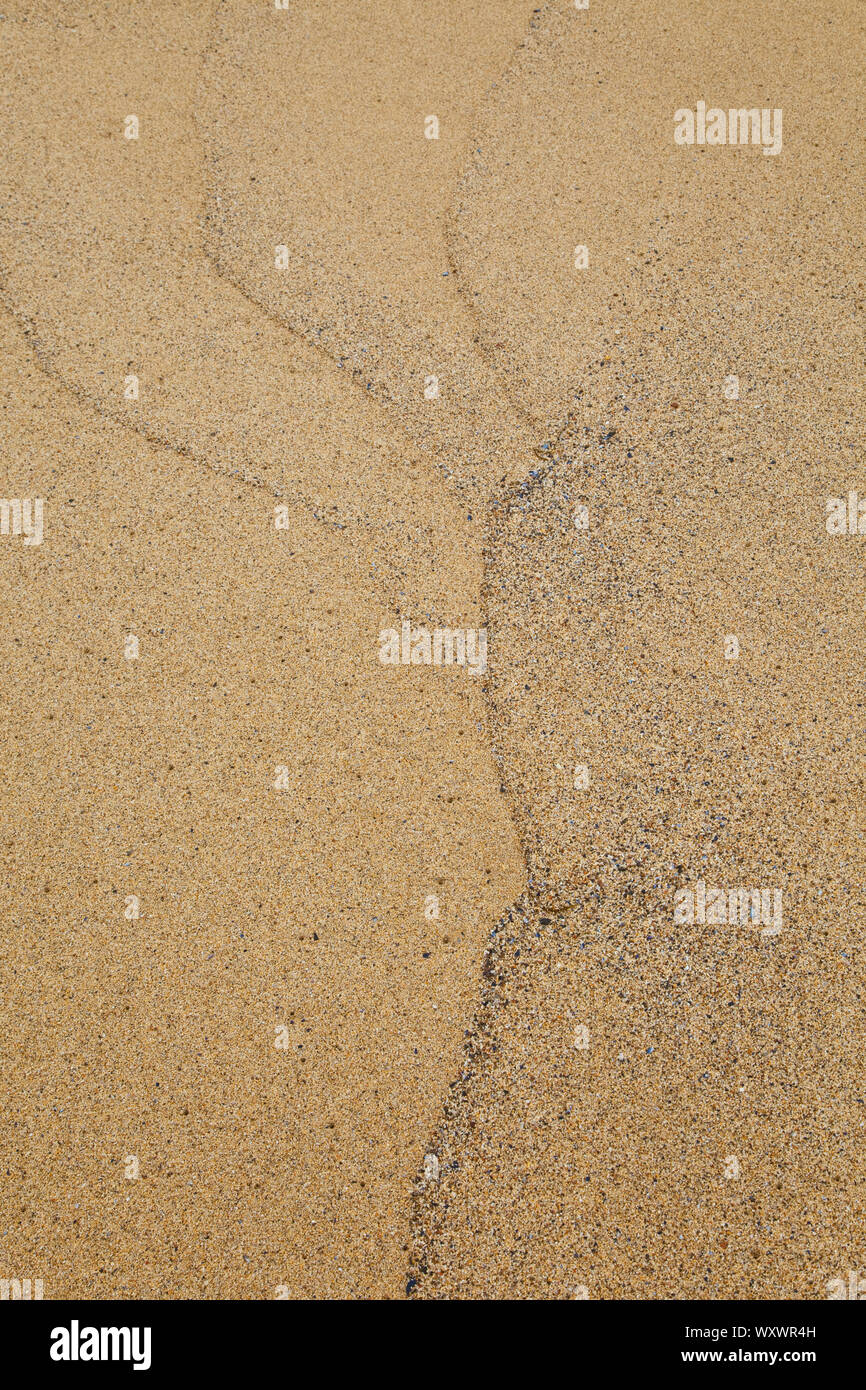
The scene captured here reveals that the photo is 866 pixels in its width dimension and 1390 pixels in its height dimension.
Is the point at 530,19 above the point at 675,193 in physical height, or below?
above

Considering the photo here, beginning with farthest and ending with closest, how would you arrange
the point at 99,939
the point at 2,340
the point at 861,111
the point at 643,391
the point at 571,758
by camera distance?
the point at 861,111 < the point at 2,340 < the point at 643,391 < the point at 571,758 < the point at 99,939

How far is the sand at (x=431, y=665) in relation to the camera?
3.04 metres

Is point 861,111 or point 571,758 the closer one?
point 571,758

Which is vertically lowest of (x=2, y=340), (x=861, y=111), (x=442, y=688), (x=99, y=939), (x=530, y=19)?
(x=99, y=939)

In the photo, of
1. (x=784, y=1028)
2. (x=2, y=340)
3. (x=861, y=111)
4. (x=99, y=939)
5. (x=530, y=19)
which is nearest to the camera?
(x=784, y=1028)

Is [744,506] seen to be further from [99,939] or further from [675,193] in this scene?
[99,939]

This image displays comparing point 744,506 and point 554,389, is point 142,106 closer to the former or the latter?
point 554,389

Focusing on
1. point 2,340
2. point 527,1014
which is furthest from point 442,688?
point 2,340

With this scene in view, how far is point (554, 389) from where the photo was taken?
4.42 metres

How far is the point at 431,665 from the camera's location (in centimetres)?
387

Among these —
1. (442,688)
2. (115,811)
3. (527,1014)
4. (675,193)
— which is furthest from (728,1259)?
(675,193)

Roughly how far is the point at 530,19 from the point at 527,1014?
17.7 ft

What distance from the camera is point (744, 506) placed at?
411 centimetres

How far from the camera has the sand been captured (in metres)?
3.04
